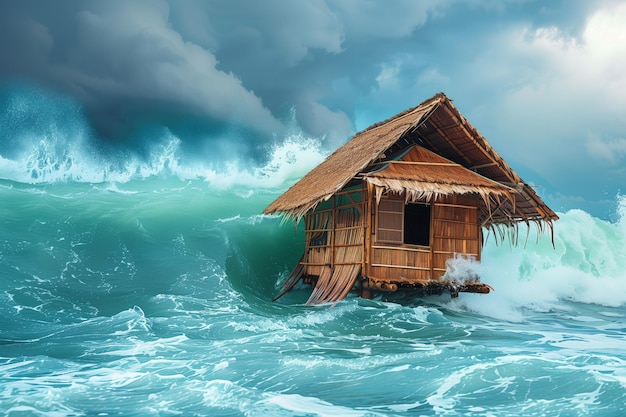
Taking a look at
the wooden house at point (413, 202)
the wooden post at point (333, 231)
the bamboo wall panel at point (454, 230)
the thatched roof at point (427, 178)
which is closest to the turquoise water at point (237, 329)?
the wooden house at point (413, 202)

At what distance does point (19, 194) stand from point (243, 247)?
7.76 m

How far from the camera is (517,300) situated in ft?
51.9

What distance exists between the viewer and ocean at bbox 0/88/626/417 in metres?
6.71

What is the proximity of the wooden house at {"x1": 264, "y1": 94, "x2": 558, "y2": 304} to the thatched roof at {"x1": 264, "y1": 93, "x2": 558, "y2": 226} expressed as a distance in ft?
0.08

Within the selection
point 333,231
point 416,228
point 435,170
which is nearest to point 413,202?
point 435,170

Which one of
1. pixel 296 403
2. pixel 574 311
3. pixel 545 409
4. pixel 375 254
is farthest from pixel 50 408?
pixel 574 311

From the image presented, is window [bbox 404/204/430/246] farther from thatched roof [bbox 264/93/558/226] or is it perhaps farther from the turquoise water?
the turquoise water

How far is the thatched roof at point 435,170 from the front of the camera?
1262 centimetres

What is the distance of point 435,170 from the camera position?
1347 centimetres

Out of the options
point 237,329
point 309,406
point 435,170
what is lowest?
point 309,406

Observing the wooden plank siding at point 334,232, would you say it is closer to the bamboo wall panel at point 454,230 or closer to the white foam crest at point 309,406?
the bamboo wall panel at point 454,230

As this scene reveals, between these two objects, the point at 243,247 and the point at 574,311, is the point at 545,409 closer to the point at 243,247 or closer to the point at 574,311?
the point at 574,311

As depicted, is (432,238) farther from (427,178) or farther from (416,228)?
(416,228)

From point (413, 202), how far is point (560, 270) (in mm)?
10299
